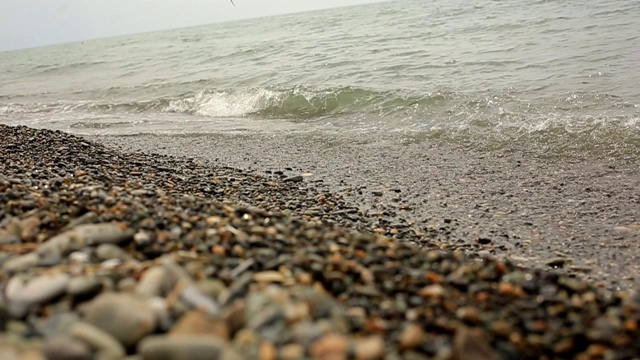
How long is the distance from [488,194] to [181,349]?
4513 mm

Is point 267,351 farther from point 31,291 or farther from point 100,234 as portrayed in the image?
point 100,234

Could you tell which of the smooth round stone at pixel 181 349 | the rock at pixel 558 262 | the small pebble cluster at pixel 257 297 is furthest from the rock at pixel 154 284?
the rock at pixel 558 262

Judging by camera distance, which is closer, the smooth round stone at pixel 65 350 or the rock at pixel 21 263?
the smooth round stone at pixel 65 350

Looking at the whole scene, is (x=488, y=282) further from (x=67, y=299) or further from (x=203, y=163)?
(x=203, y=163)

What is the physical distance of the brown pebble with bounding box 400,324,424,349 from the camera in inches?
68.2

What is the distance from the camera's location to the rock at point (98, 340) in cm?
160

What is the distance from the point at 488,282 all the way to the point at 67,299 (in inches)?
77.7

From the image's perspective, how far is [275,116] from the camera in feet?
35.8

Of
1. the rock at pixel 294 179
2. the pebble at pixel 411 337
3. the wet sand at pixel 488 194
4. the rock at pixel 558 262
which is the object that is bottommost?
the rock at pixel 558 262

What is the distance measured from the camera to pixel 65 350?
5.09 feet

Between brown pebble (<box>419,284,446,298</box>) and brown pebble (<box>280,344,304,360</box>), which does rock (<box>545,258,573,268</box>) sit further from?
brown pebble (<box>280,344,304,360</box>)

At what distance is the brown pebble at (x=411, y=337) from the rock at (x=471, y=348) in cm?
13

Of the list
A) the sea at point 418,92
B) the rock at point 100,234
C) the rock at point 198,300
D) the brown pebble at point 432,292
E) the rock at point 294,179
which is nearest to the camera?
the rock at point 198,300

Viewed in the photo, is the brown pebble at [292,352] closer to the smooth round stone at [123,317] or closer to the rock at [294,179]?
the smooth round stone at [123,317]
